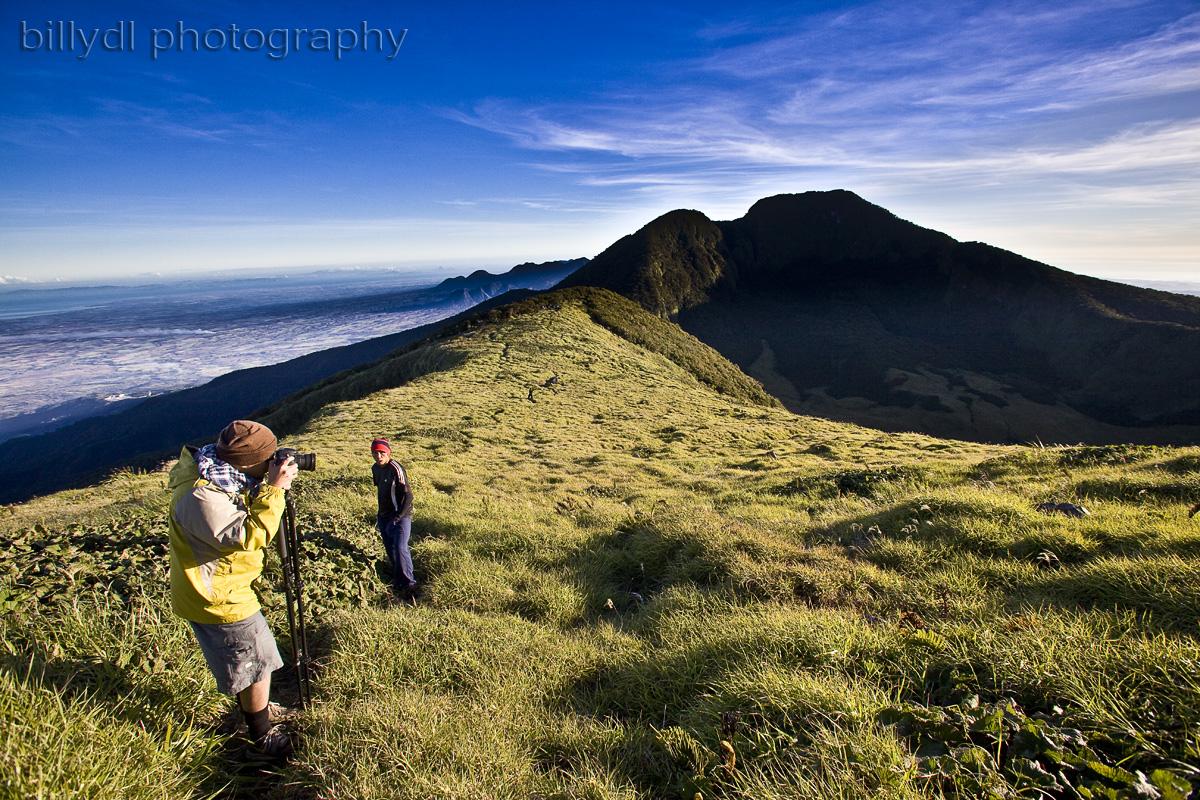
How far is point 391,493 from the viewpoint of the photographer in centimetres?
650

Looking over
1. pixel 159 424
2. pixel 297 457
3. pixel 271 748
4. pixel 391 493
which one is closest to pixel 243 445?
pixel 297 457

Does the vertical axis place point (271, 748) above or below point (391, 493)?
below

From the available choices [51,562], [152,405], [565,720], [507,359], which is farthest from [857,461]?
[152,405]

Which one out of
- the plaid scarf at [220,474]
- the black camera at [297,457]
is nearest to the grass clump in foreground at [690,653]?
the plaid scarf at [220,474]

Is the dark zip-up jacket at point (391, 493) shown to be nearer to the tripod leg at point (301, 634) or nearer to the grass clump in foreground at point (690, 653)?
the grass clump in foreground at point (690, 653)

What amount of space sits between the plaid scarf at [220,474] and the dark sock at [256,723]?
141cm

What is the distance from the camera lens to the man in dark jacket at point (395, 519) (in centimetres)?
589

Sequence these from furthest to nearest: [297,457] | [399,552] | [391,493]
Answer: [391,493] < [399,552] < [297,457]

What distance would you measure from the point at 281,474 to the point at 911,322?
420ft

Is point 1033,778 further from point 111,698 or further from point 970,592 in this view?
point 111,698

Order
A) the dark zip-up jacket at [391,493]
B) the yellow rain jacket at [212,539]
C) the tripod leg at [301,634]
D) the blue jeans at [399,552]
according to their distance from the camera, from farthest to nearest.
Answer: the dark zip-up jacket at [391,493], the blue jeans at [399,552], the tripod leg at [301,634], the yellow rain jacket at [212,539]

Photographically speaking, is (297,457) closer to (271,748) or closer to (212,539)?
(212,539)

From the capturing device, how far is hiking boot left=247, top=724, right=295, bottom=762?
10.2ft

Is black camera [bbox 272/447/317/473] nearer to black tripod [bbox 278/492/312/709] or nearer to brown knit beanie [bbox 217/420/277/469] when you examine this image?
brown knit beanie [bbox 217/420/277/469]
